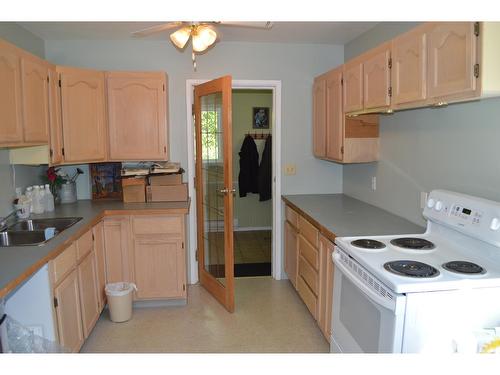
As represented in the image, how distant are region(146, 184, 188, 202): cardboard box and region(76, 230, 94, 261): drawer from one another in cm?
75

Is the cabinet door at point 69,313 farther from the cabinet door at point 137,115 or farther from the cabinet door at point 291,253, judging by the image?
the cabinet door at point 291,253

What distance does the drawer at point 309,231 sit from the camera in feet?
9.34

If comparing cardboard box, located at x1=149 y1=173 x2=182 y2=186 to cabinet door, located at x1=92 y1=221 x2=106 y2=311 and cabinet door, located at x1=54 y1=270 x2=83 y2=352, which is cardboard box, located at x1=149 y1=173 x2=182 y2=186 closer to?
cabinet door, located at x1=92 y1=221 x2=106 y2=311

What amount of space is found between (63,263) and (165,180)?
1413 millimetres

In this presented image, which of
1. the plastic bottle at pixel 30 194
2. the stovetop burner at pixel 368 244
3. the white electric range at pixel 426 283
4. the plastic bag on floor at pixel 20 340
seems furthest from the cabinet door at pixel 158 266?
the stovetop burner at pixel 368 244

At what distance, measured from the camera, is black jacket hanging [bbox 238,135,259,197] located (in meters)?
5.73

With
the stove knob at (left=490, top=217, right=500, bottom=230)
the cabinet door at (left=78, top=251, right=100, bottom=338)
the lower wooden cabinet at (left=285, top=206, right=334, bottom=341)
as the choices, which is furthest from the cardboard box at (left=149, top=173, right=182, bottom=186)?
the stove knob at (left=490, top=217, right=500, bottom=230)

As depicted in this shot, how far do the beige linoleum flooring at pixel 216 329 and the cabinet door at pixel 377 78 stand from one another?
1.75 meters

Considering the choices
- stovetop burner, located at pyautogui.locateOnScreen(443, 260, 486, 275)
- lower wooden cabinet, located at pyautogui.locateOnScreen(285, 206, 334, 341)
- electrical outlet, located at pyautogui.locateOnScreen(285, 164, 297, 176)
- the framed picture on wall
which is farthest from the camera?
the framed picture on wall

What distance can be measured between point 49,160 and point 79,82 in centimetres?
73

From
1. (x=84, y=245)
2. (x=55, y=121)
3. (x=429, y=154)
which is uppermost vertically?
(x=55, y=121)

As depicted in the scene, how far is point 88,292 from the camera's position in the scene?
9.14ft

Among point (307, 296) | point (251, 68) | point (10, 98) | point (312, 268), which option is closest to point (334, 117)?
point (251, 68)

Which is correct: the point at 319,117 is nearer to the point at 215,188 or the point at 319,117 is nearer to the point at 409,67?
the point at 215,188
